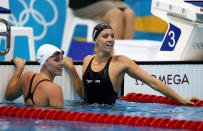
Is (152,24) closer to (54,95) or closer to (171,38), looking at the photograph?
(171,38)

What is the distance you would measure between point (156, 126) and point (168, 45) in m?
2.64

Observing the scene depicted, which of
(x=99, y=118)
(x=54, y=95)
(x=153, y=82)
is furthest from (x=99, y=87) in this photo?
(x=99, y=118)

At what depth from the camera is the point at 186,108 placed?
605 centimetres

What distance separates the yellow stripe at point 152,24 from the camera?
419 inches

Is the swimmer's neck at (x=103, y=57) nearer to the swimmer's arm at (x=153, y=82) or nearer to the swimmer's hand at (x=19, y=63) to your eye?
the swimmer's arm at (x=153, y=82)

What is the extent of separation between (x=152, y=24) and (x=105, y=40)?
487cm

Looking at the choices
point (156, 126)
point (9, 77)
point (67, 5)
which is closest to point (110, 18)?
point (67, 5)

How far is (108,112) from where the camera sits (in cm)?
572

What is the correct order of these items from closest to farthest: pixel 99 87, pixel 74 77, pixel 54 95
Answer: pixel 54 95 < pixel 99 87 < pixel 74 77

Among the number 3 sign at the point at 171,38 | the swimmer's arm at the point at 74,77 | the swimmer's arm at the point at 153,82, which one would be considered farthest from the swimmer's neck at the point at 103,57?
the number 3 sign at the point at 171,38

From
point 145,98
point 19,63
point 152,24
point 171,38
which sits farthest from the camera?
point 152,24

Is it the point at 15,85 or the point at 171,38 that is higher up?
the point at 171,38

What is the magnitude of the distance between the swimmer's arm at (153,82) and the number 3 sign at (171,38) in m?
1.57

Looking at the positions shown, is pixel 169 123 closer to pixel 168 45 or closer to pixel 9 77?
pixel 9 77
